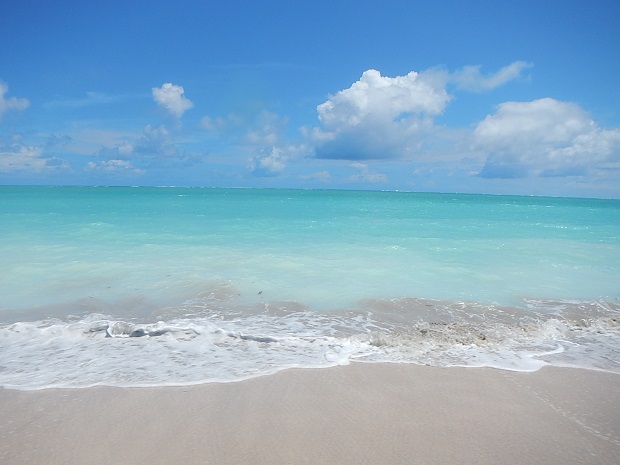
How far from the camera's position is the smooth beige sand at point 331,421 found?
3016 mm

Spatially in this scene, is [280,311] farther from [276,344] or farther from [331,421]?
[331,421]

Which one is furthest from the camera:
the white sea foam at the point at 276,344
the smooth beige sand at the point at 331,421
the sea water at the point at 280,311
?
the sea water at the point at 280,311

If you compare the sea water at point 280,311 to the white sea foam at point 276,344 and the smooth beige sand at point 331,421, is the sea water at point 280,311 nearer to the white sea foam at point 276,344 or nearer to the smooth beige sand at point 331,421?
the white sea foam at point 276,344

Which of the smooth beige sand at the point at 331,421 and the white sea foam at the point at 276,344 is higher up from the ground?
the smooth beige sand at the point at 331,421

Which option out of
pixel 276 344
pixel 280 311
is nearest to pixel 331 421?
pixel 276 344

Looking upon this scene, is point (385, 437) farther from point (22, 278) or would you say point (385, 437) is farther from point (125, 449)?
point (22, 278)

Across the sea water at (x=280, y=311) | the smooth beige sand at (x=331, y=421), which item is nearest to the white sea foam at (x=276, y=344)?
the sea water at (x=280, y=311)

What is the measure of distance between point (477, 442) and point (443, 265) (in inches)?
318

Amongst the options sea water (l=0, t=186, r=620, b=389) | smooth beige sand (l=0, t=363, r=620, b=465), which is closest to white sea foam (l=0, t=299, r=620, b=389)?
sea water (l=0, t=186, r=620, b=389)

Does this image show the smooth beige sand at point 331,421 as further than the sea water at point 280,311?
No

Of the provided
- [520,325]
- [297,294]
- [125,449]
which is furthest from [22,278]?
[520,325]

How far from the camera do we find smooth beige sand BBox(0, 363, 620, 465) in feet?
9.89

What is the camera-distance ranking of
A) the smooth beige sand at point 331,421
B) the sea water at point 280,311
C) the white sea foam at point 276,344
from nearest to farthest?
1. the smooth beige sand at point 331,421
2. the white sea foam at point 276,344
3. the sea water at point 280,311

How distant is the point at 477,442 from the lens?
318cm
